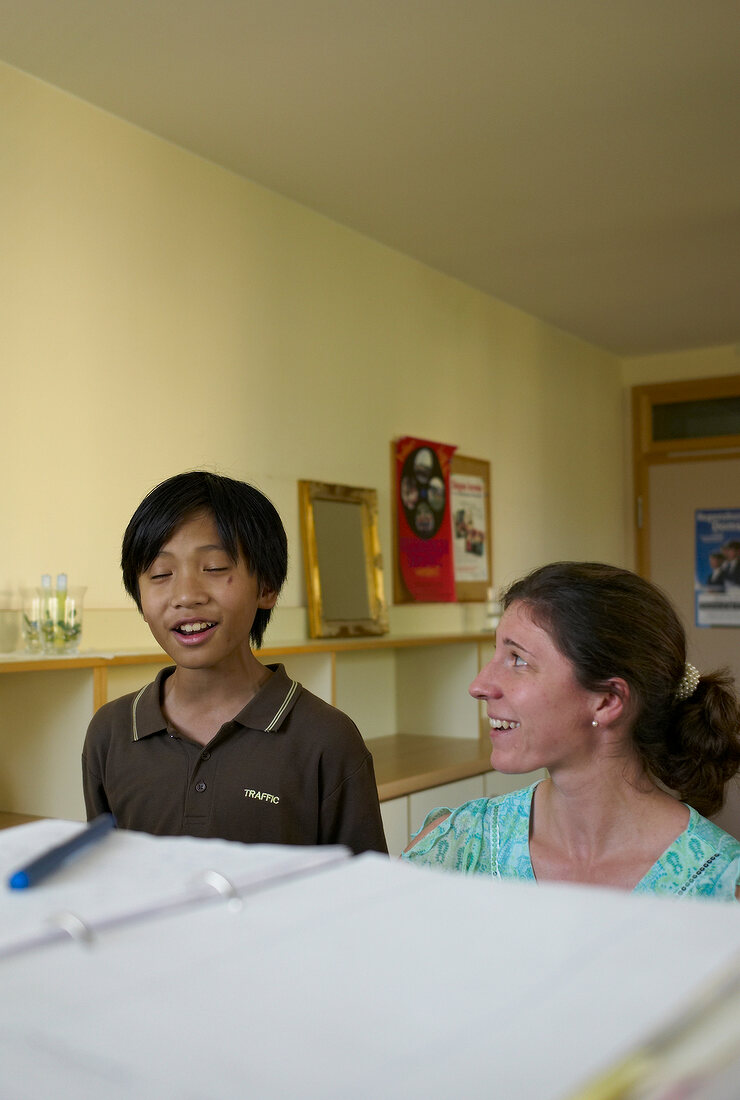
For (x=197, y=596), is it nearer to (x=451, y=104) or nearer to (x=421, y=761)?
(x=451, y=104)

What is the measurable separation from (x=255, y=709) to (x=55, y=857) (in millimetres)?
917

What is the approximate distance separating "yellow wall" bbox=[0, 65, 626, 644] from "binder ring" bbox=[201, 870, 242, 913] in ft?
7.48

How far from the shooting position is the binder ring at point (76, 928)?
1.12 feet

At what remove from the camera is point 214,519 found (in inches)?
53.7

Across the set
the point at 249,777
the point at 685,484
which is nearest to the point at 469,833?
the point at 249,777

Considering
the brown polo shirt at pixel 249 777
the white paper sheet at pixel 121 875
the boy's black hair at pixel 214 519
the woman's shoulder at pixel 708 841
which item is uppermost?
the boy's black hair at pixel 214 519

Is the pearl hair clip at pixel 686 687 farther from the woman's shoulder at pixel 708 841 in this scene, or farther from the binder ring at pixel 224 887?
the binder ring at pixel 224 887

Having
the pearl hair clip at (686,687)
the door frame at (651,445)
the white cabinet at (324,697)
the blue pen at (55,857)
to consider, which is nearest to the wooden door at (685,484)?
the door frame at (651,445)

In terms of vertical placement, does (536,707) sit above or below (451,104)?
below

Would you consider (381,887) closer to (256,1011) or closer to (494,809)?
(256,1011)

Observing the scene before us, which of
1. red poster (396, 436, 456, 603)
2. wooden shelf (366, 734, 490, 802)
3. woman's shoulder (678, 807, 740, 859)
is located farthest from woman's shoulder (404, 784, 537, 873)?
red poster (396, 436, 456, 603)

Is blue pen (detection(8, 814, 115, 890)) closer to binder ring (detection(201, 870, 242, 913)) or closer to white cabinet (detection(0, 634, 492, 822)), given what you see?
binder ring (detection(201, 870, 242, 913))

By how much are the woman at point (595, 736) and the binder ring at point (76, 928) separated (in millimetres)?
1004

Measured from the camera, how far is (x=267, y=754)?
51.4 inches
